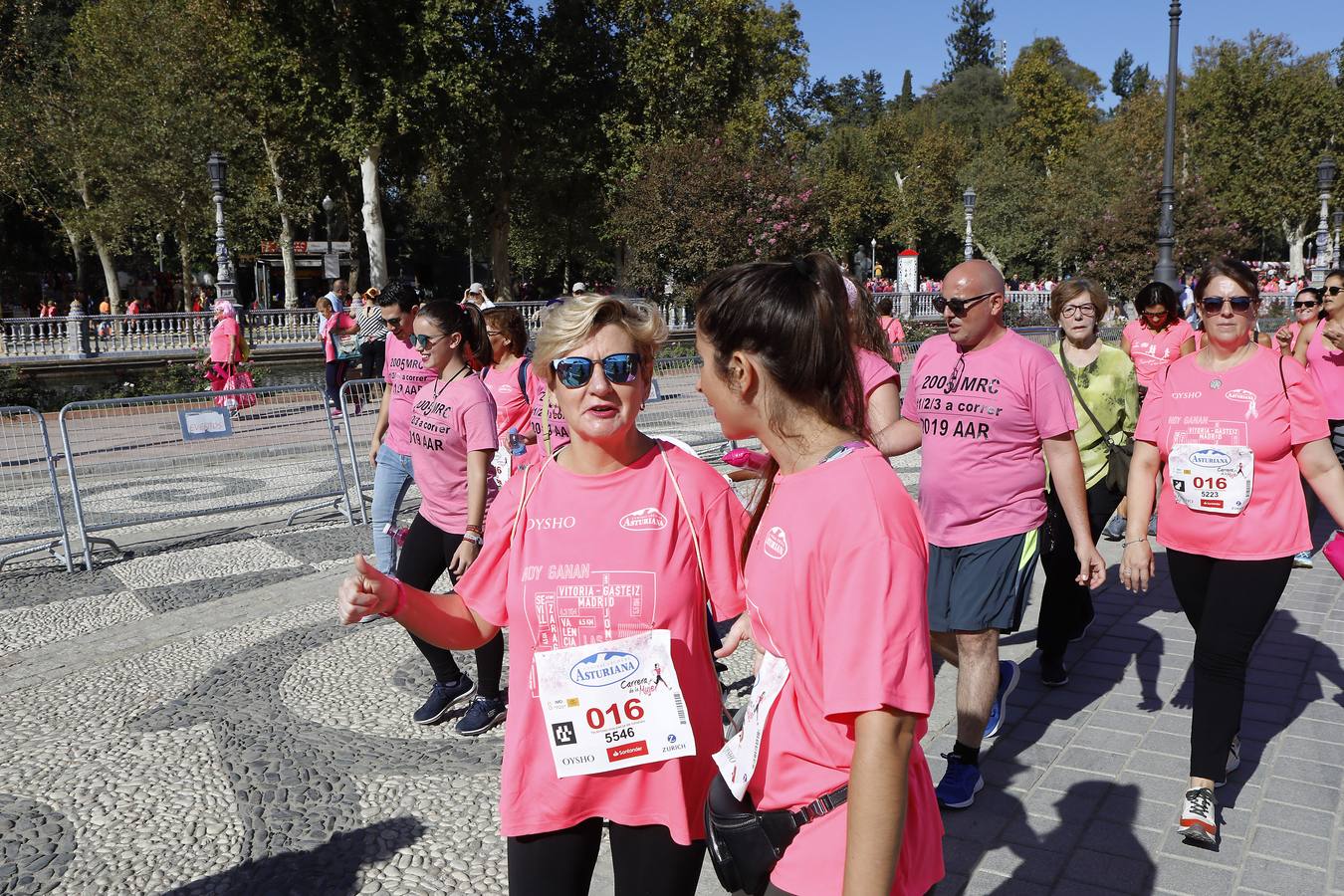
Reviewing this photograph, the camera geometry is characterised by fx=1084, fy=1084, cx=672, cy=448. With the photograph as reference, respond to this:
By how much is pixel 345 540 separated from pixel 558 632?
6863 mm

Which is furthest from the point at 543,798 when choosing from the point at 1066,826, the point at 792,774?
the point at 1066,826

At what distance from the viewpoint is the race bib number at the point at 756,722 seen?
183 cm

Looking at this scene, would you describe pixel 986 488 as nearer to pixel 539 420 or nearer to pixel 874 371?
pixel 874 371

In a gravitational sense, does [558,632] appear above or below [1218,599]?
above

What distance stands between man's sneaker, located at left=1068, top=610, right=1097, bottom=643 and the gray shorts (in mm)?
1344

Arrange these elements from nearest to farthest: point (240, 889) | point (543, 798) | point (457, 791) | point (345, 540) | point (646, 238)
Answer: point (543, 798), point (240, 889), point (457, 791), point (345, 540), point (646, 238)

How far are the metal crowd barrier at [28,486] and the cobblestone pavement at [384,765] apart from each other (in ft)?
5.77

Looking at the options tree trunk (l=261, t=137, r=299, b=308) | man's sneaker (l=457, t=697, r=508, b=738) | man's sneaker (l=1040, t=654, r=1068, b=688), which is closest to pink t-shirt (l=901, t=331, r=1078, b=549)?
man's sneaker (l=1040, t=654, r=1068, b=688)

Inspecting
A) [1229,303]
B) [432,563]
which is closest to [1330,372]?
[1229,303]

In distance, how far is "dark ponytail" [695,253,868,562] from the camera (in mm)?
1779

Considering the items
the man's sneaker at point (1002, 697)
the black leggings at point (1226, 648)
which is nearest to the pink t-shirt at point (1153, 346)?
the man's sneaker at point (1002, 697)

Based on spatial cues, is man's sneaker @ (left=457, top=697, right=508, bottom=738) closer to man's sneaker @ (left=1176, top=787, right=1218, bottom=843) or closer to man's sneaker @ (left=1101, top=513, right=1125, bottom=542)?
man's sneaker @ (left=1176, top=787, right=1218, bottom=843)

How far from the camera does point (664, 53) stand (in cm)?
3628

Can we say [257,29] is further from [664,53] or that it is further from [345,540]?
[345,540]
